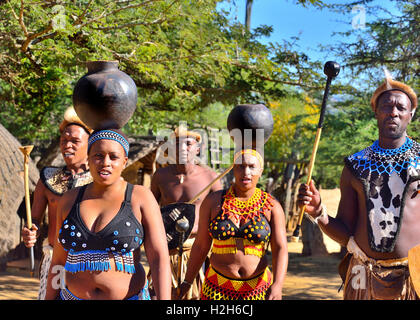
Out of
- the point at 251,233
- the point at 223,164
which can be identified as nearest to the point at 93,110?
the point at 251,233

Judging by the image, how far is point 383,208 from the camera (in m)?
3.35

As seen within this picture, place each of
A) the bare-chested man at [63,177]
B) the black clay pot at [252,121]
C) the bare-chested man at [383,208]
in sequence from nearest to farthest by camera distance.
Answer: the bare-chested man at [383,208] < the black clay pot at [252,121] < the bare-chested man at [63,177]

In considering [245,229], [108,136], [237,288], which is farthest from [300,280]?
[108,136]

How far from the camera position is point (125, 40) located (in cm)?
670

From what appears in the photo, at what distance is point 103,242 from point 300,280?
772 centimetres

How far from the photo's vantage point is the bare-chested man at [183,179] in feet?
18.7

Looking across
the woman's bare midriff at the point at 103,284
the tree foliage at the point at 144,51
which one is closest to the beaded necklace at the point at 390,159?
the woman's bare midriff at the point at 103,284

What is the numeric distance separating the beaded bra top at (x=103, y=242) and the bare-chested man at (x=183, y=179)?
3.02m

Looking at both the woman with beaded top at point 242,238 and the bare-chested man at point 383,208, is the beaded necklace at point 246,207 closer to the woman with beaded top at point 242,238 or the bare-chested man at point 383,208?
the woman with beaded top at point 242,238

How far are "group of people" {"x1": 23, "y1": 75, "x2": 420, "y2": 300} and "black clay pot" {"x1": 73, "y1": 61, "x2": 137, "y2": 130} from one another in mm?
79

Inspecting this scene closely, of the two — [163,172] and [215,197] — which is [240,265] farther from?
[163,172]

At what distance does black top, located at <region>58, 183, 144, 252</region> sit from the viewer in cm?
257

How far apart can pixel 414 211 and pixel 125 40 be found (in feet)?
15.5

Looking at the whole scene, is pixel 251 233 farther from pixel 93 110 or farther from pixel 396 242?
pixel 93 110
